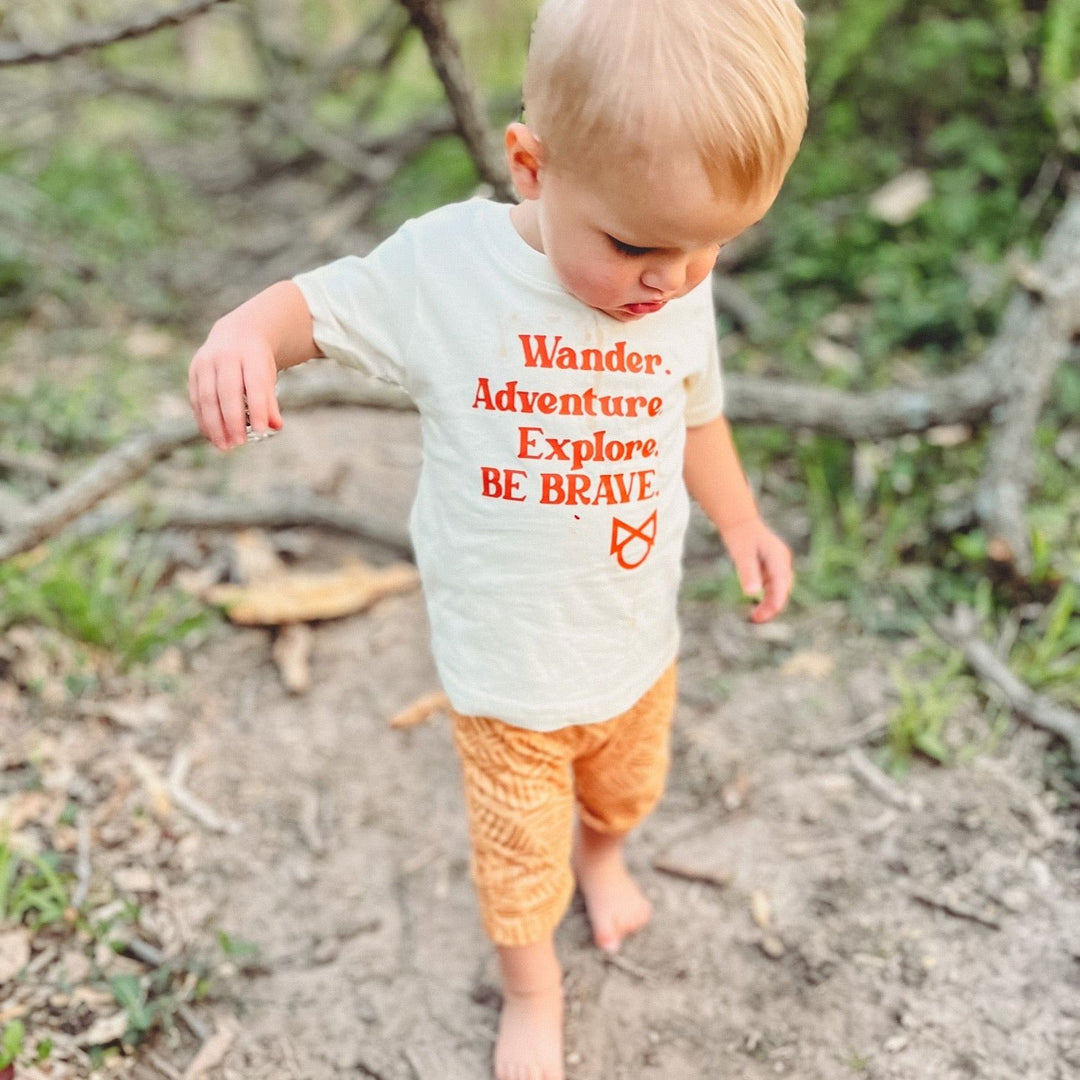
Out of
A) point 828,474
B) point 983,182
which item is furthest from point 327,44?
point 828,474

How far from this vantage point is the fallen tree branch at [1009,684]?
2176mm

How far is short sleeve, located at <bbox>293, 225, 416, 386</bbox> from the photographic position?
1.32 meters

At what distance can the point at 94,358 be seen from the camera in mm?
3609

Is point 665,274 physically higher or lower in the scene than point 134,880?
higher

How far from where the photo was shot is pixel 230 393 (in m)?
1.20

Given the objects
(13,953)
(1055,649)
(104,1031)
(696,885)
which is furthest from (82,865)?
(1055,649)

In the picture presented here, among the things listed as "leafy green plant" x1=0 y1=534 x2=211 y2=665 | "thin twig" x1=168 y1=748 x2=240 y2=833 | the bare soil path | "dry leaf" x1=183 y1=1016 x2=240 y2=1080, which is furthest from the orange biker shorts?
"leafy green plant" x1=0 y1=534 x2=211 y2=665

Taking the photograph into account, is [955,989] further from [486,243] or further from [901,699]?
[486,243]

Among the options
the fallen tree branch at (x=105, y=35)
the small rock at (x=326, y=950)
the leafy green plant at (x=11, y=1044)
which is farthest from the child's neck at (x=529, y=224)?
the leafy green plant at (x=11, y=1044)

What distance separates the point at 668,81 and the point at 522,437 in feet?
1.53

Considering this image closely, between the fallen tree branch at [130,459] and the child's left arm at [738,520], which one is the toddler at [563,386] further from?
the fallen tree branch at [130,459]

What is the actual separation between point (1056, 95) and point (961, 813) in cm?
239

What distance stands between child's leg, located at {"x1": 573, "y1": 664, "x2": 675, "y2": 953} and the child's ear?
30.6 inches

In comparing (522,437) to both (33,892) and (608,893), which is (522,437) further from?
(33,892)
